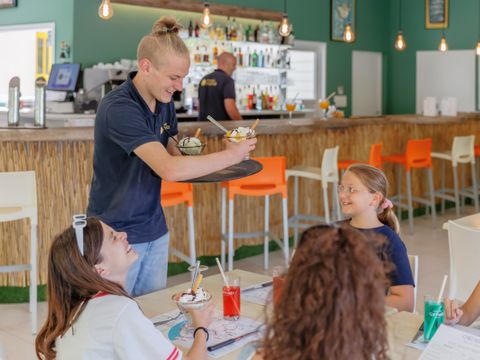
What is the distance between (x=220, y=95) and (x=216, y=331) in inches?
182

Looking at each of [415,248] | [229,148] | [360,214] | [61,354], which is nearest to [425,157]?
[415,248]

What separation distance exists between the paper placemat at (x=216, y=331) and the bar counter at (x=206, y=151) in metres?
2.65

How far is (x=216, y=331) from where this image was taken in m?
1.99

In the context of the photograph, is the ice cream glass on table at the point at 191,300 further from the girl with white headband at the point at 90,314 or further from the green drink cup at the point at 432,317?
the green drink cup at the point at 432,317

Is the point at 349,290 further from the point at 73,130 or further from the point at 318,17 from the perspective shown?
the point at 318,17

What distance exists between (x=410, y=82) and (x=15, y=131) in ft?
28.7

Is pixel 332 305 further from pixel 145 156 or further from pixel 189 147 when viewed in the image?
pixel 189 147

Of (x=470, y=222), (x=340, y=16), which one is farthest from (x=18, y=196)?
(x=340, y=16)

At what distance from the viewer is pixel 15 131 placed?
4.30 m

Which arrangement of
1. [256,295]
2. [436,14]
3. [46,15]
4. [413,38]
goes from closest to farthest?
[256,295], [46,15], [436,14], [413,38]

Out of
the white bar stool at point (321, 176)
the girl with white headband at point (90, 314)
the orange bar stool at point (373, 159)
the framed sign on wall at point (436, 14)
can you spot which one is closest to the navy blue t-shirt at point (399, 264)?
the girl with white headband at point (90, 314)

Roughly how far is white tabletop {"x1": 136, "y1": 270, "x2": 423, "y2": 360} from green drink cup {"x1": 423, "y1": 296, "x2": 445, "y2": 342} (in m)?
0.05

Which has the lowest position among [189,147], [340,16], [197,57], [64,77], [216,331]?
[216,331]

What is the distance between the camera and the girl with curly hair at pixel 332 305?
1149 millimetres
